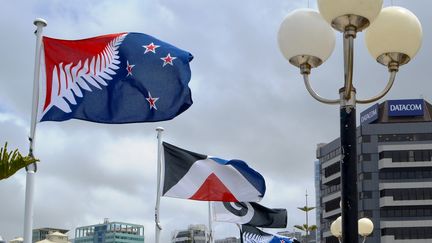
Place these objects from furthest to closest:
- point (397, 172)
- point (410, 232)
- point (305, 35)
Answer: point (397, 172) < point (410, 232) < point (305, 35)

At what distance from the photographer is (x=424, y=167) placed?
90.6 meters

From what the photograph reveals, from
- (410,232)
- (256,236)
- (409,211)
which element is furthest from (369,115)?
(256,236)

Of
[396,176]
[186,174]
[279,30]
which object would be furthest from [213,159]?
[396,176]

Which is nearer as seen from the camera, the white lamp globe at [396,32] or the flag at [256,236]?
the white lamp globe at [396,32]

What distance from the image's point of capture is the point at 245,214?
2414 centimetres

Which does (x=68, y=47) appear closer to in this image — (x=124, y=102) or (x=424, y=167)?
(x=124, y=102)

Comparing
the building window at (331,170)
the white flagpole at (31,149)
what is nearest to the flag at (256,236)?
the white flagpole at (31,149)

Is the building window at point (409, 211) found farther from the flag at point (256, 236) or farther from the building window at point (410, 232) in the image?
the flag at point (256, 236)

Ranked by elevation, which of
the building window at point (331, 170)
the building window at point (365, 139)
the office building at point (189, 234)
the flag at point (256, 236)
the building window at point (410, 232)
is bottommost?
the flag at point (256, 236)

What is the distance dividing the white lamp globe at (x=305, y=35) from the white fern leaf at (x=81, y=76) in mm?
4274

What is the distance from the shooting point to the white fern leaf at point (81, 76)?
1074 cm

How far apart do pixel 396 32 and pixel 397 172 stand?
8660 centimetres

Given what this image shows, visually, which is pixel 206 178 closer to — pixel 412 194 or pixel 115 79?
pixel 115 79

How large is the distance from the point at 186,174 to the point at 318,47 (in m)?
11.4
